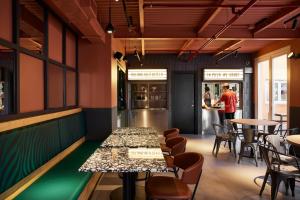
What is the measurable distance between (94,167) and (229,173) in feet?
11.6

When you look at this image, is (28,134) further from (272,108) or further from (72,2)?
(272,108)

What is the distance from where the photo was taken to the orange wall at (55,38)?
14.9 ft

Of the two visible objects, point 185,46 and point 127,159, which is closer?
point 127,159

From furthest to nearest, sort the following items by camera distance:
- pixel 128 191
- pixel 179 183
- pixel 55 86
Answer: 1. pixel 55 86
2. pixel 179 183
3. pixel 128 191

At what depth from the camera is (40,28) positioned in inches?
175

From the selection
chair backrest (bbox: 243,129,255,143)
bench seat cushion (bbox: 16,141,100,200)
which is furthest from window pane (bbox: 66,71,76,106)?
chair backrest (bbox: 243,129,255,143)

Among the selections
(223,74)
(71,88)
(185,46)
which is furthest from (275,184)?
(223,74)

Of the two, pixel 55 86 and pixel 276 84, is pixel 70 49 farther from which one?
pixel 276 84

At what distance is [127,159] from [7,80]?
1.80m

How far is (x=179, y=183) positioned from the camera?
3.02 meters

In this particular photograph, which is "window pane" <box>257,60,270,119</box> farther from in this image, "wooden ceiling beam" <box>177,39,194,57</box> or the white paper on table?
the white paper on table

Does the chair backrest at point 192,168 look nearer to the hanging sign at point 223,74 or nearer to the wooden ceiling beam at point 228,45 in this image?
the wooden ceiling beam at point 228,45

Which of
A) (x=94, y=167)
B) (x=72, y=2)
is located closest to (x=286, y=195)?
(x=94, y=167)

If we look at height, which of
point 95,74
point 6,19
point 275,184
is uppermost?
point 6,19
